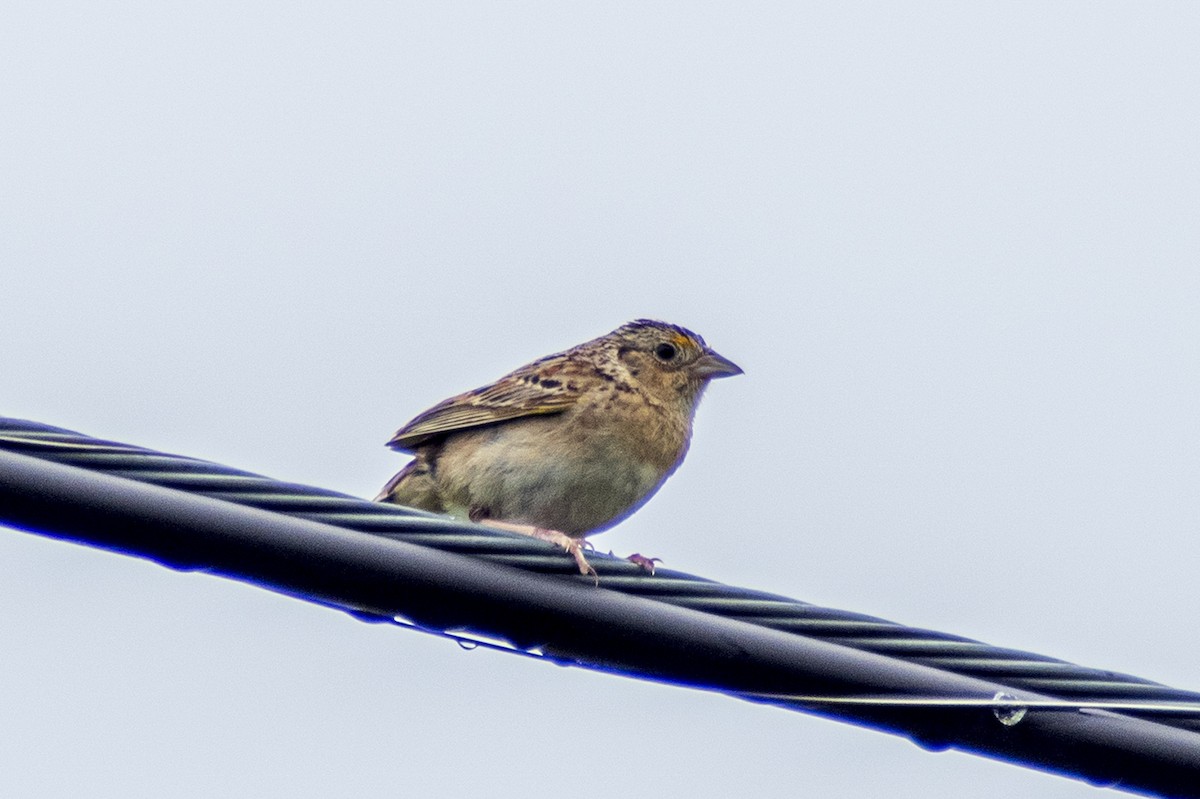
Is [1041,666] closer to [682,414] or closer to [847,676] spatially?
[847,676]

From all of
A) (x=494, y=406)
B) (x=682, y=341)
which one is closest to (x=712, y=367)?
(x=682, y=341)

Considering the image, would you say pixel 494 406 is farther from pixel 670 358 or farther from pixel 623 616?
pixel 623 616

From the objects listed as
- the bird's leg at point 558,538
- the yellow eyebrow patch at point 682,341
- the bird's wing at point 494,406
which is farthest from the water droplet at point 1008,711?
the yellow eyebrow patch at point 682,341

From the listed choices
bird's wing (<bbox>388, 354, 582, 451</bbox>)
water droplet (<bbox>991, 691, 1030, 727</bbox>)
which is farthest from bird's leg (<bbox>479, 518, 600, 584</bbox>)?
water droplet (<bbox>991, 691, 1030, 727</bbox>)

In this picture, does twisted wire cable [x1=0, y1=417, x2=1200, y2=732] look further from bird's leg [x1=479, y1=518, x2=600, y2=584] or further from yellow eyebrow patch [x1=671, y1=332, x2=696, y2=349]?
yellow eyebrow patch [x1=671, y1=332, x2=696, y2=349]

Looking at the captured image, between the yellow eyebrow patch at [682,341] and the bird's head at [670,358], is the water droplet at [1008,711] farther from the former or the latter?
the yellow eyebrow patch at [682,341]
